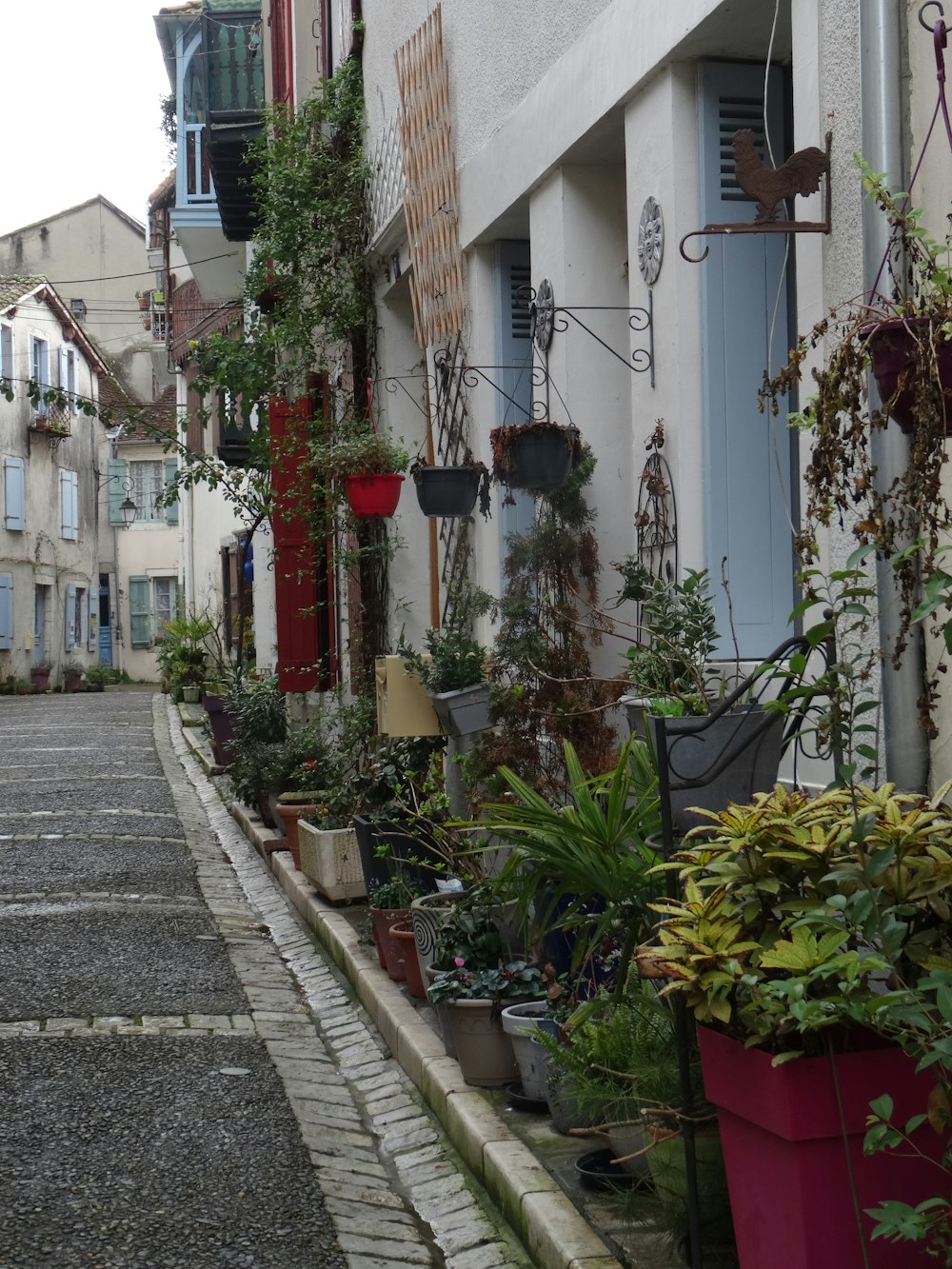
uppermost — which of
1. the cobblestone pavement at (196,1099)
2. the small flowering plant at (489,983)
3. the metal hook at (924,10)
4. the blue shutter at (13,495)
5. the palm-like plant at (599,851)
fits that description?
the blue shutter at (13,495)

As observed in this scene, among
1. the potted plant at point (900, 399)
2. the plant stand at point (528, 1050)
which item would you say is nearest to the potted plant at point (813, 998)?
the potted plant at point (900, 399)

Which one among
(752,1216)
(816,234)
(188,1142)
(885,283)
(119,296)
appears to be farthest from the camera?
(119,296)

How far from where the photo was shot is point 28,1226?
3.67 meters

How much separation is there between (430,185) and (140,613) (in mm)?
33018

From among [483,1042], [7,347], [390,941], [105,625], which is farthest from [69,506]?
[483,1042]

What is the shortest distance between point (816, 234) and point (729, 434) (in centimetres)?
96

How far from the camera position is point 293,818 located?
9.37 meters

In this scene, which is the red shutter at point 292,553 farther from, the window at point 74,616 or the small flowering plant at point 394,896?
the window at point 74,616

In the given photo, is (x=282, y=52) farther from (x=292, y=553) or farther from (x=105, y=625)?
(x=105, y=625)

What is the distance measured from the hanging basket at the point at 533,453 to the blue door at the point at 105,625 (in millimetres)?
35163

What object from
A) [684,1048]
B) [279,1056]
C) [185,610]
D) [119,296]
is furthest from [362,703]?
[119,296]

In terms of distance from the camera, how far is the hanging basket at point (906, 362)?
277 centimetres

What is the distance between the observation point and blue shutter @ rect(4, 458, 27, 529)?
108ft

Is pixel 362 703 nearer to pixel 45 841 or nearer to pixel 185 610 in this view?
pixel 45 841
